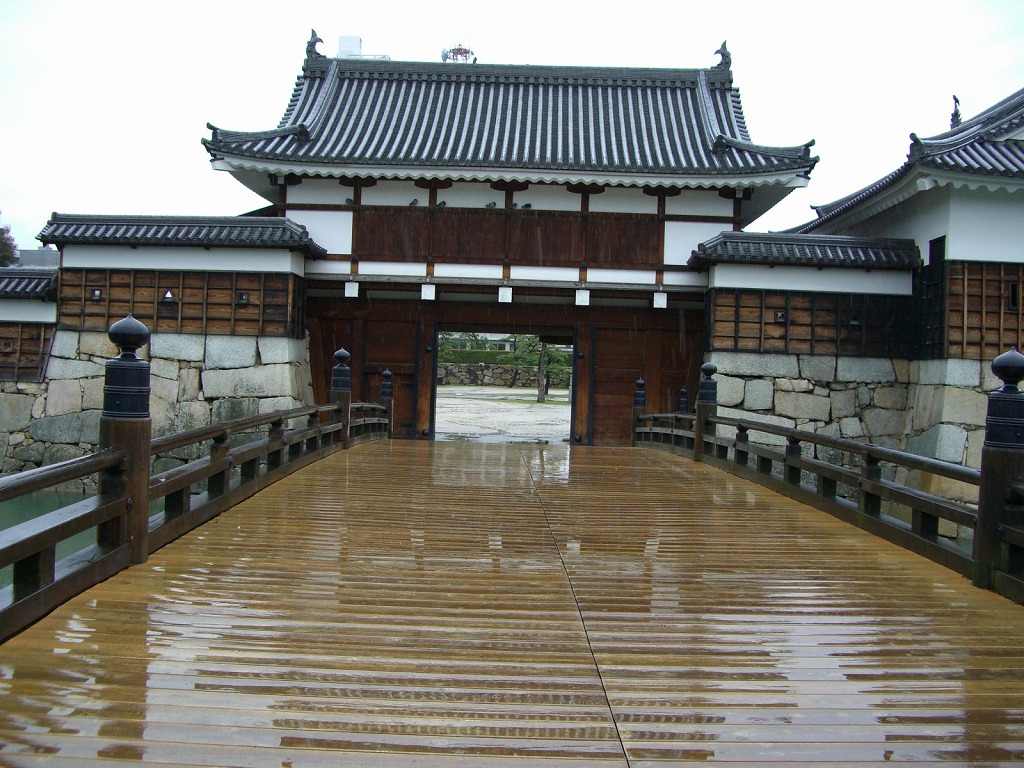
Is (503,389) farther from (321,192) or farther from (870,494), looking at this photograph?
(870,494)

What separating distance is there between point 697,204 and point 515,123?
414 centimetres

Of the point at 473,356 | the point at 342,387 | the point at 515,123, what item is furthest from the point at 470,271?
the point at 473,356

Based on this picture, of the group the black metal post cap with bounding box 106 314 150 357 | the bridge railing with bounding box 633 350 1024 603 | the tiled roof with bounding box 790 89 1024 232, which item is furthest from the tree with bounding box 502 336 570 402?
the black metal post cap with bounding box 106 314 150 357

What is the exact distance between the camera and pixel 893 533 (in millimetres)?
5586

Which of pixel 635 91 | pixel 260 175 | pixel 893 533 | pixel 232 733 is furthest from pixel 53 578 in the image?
pixel 635 91

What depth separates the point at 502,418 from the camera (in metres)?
24.2

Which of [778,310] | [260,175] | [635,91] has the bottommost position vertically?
[778,310]

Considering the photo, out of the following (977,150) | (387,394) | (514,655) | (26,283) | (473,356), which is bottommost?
(514,655)

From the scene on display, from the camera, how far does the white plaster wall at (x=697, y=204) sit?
14828 mm

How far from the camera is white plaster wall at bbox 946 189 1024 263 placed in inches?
488

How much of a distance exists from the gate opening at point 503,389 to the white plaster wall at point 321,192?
4.64 metres

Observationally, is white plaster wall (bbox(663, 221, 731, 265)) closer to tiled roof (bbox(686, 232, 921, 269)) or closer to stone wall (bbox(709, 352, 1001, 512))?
tiled roof (bbox(686, 232, 921, 269))

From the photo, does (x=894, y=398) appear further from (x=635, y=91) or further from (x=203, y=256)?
(x=203, y=256)

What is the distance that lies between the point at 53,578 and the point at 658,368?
1336 centimetres
